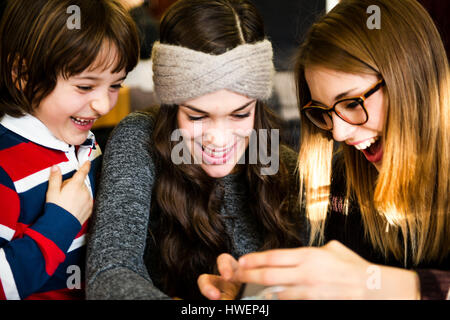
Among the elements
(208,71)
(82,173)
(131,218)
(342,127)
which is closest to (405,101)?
(342,127)

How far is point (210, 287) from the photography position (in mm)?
909

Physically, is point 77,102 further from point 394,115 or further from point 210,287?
point 394,115

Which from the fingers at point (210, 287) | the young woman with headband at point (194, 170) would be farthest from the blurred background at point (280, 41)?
the fingers at point (210, 287)

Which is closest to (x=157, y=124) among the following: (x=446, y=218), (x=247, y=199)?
(x=247, y=199)

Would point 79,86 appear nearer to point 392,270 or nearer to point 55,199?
point 55,199

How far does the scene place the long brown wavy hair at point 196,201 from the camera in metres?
1.08

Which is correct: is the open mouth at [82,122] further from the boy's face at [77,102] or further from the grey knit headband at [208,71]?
the grey knit headband at [208,71]

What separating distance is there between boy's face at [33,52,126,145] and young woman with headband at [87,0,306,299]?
0.10m

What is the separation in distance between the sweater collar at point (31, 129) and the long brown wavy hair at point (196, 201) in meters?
0.25

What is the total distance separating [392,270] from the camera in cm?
88

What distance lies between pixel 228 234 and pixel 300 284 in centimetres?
49

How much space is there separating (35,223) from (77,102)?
0.30 metres
